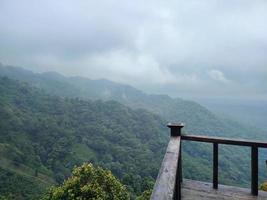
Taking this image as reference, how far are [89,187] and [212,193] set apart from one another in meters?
13.4

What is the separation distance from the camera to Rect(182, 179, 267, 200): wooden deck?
3.66 metres

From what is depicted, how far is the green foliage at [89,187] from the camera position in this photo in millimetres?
16188

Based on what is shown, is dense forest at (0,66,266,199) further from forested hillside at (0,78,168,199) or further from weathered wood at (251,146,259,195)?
weathered wood at (251,146,259,195)

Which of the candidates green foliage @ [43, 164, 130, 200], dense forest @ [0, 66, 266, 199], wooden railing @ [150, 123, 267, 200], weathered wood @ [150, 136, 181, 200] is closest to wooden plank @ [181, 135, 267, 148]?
wooden railing @ [150, 123, 267, 200]

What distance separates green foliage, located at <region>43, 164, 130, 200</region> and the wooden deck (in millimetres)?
12654

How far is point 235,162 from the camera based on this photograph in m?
115

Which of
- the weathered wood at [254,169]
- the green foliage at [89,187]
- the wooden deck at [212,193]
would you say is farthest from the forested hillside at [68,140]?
the weathered wood at [254,169]

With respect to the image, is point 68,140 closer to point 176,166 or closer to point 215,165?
point 215,165

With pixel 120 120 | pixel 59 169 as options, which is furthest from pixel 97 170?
pixel 120 120

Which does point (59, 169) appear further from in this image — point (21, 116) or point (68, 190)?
point (68, 190)

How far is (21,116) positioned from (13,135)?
1374 centimetres

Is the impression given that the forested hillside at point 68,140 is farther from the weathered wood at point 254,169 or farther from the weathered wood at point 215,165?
the weathered wood at point 254,169

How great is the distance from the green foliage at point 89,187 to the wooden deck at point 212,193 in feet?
41.5

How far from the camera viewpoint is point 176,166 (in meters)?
2.45
